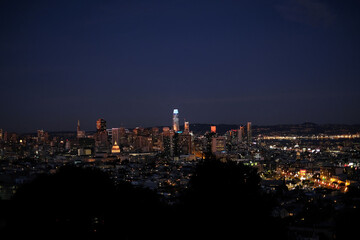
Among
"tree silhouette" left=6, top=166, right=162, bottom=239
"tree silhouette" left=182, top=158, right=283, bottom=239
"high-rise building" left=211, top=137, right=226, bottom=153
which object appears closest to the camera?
"tree silhouette" left=6, top=166, right=162, bottom=239

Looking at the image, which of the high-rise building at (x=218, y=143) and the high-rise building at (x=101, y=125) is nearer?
the high-rise building at (x=218, y=143)

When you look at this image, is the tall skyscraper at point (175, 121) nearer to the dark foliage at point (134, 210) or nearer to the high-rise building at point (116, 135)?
the high-rise building at point (116, 135)

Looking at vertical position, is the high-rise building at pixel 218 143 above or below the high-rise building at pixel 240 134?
below

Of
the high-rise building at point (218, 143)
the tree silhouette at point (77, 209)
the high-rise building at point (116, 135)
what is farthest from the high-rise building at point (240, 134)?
the tree silhouette at point (77, 209)

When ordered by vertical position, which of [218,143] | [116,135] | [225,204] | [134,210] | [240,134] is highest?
[116,135]

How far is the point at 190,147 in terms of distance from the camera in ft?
354

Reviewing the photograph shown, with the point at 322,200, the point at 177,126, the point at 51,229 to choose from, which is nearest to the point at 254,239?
the point at 51,229

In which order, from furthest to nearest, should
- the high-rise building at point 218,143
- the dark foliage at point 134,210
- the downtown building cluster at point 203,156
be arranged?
the high-rise building at point 218,143
the downtown building cluster at point 203,156
the dark foliage at point 134,210

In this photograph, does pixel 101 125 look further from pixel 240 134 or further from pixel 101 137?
pixel 240 134

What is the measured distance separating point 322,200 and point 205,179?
676 inches

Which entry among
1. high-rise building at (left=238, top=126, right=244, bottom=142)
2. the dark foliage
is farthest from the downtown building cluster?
the dark foliage

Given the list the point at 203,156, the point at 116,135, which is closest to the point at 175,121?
the point at 116,135

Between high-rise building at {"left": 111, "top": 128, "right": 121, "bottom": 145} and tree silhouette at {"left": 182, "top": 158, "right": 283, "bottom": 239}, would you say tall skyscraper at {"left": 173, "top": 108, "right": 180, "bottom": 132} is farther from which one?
tree silhouette at {"left": 182, "top": 158, "right": 283, "bottom": 239}

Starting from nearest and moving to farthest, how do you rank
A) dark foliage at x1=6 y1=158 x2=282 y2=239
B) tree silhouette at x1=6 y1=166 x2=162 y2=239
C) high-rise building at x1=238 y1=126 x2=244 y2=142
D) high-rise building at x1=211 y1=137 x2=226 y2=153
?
tree silhouette at x1=6 y1=166 x2=162 y2=239 < dark foliage at x1=6 y1=158 x2=282 y2=239 < high-rise building at x1=211 y1=137 x2=226 y2=153 < high-rise building at x1=238 y1=126 x2=244 y2=142
